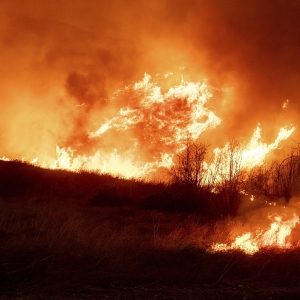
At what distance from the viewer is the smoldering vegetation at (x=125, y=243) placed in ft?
23.0

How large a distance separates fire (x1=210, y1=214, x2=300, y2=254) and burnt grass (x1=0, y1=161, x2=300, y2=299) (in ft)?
1.58

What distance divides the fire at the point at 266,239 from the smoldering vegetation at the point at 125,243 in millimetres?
288

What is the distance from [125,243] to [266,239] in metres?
Answer: 3.70

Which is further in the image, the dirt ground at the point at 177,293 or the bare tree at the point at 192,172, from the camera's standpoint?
the bare tree at the point at 192,172

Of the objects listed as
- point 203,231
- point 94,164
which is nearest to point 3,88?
point 94,164

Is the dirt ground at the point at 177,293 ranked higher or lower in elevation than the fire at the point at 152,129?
lower

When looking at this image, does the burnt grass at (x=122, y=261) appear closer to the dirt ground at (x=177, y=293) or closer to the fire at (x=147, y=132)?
the dirt ground at (x=177, y=293)

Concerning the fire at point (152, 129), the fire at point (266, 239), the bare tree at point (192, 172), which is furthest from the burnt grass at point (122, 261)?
the fire at point (152, 129)

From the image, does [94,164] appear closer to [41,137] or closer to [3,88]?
[41,137]

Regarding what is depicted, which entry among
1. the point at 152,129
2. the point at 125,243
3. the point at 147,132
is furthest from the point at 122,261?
the point at 147,132

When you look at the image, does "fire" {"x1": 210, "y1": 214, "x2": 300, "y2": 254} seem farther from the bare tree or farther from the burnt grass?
the bare tree

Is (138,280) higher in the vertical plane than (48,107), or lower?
lower

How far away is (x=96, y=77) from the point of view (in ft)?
108

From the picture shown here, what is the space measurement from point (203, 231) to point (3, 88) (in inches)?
1092
